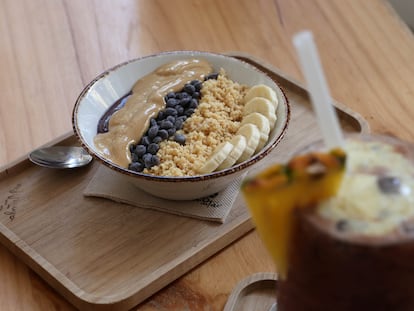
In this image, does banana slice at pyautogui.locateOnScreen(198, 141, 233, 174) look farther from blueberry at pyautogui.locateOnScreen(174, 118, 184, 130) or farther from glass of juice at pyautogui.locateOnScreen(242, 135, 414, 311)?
glass of juice at pyautogui.locateOnScreen(242, 135, 414, 311)

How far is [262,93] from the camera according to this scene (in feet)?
3.45

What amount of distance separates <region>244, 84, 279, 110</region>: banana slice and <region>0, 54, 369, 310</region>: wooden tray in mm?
89

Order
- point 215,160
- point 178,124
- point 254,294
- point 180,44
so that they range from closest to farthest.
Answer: point 254,294
point 215,160
point 178,124
point 180,44

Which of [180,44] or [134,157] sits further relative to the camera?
[180,44]

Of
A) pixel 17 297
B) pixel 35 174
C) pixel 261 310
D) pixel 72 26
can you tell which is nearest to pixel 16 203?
pixel 35 174

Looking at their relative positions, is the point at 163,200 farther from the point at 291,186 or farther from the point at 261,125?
the point at 291,186

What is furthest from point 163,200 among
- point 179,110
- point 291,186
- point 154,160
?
point 291,186

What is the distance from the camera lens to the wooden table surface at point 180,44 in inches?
46.4

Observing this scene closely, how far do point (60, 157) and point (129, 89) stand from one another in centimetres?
17

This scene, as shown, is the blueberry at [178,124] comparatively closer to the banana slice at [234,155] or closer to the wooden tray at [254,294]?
the banana slice at [234,155]

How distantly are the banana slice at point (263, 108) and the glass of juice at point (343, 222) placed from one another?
0.44 metres

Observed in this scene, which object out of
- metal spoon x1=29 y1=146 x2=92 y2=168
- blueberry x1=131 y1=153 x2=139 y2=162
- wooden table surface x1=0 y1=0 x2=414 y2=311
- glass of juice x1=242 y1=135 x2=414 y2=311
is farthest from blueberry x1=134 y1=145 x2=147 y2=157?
glass of juice x1=242 y1=135 x2=414 y2=311

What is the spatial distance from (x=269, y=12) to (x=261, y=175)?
Result: 969mm

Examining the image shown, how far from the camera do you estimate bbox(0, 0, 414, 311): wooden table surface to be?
46.4 inches
